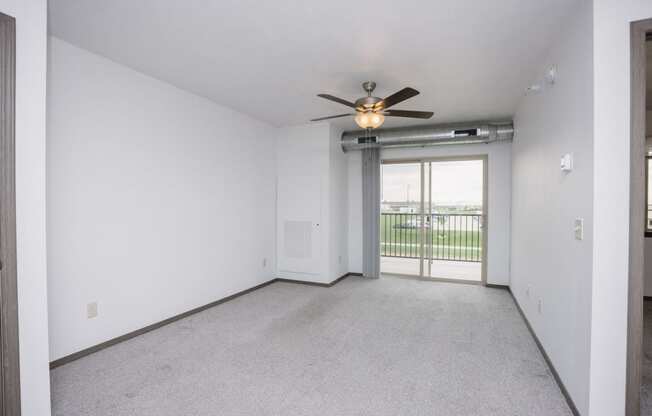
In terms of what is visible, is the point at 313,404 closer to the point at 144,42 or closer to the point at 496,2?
the point at 496,2

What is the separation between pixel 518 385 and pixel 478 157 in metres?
3.62

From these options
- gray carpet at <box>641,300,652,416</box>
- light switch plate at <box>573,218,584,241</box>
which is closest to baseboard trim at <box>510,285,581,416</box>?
gray carpet at <box>641,300,652,416</box>

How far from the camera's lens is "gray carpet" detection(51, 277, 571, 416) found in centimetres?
186

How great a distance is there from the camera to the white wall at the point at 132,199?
2357 mm

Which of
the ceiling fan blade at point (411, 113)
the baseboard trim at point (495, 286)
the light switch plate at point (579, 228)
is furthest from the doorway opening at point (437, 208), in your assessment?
the light switch plate at point (579, 228)

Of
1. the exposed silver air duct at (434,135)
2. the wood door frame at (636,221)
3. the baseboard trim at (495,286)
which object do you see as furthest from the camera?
the baseboard trim at (495,286)

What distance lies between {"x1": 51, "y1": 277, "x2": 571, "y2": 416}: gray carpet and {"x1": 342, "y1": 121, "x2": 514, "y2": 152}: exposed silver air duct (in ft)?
7.91

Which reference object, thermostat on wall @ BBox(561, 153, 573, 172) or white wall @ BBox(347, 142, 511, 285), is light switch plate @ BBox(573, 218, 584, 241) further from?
white wall @ BBox(347, 142, 511, 285)

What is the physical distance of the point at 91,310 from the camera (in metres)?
2.52

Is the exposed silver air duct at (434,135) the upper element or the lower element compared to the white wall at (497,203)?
upper

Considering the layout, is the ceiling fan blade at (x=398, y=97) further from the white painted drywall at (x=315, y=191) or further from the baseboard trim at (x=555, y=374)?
the baseboard trim at (x=555, y=374)

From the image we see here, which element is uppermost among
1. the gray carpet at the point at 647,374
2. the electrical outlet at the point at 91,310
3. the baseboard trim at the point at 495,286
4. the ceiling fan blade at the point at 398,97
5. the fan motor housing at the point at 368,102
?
the fan motor housing at the point at 368,102

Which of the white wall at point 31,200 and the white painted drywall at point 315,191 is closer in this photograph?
the white wall at point 31,200

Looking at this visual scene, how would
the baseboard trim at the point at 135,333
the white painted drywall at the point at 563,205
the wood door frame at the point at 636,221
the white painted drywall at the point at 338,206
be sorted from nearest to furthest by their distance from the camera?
1. the wood door frame at the point at 636,221
2. the white painted drywall at the point at 563,205
3. the baseboard trim at the point at 135,333
4. the white painted drywall at the point at 338,206
